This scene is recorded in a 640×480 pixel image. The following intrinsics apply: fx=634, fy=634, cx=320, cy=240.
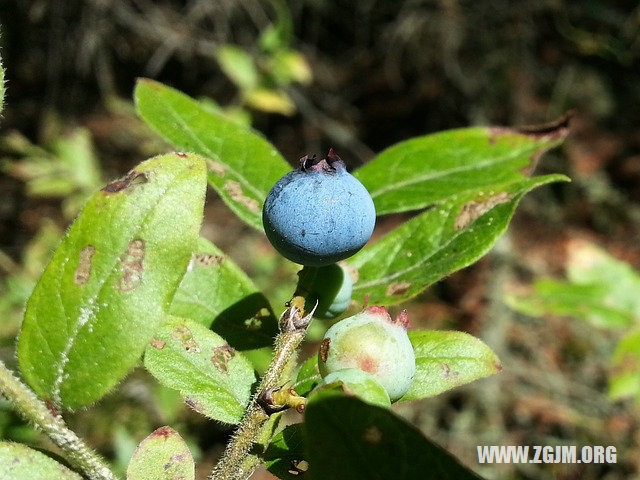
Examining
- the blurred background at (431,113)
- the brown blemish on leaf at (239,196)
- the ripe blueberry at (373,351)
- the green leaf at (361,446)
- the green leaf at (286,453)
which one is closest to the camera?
the green leaf at (361,446)

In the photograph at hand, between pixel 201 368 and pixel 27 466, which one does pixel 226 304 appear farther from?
pixel 27 466

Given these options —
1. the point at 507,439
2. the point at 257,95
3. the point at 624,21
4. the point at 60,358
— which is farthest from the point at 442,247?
the point at 624,21

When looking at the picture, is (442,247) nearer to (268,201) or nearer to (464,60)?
(268,201)

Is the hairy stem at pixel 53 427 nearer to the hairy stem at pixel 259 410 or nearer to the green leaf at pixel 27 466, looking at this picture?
the green leaf at pixel 27 466

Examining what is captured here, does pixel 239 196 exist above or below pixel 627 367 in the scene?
below

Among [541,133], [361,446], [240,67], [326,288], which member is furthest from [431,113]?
[361,446]

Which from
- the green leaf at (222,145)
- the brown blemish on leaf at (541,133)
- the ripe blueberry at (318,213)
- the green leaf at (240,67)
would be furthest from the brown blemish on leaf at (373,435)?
the green leaf at (240,67)
